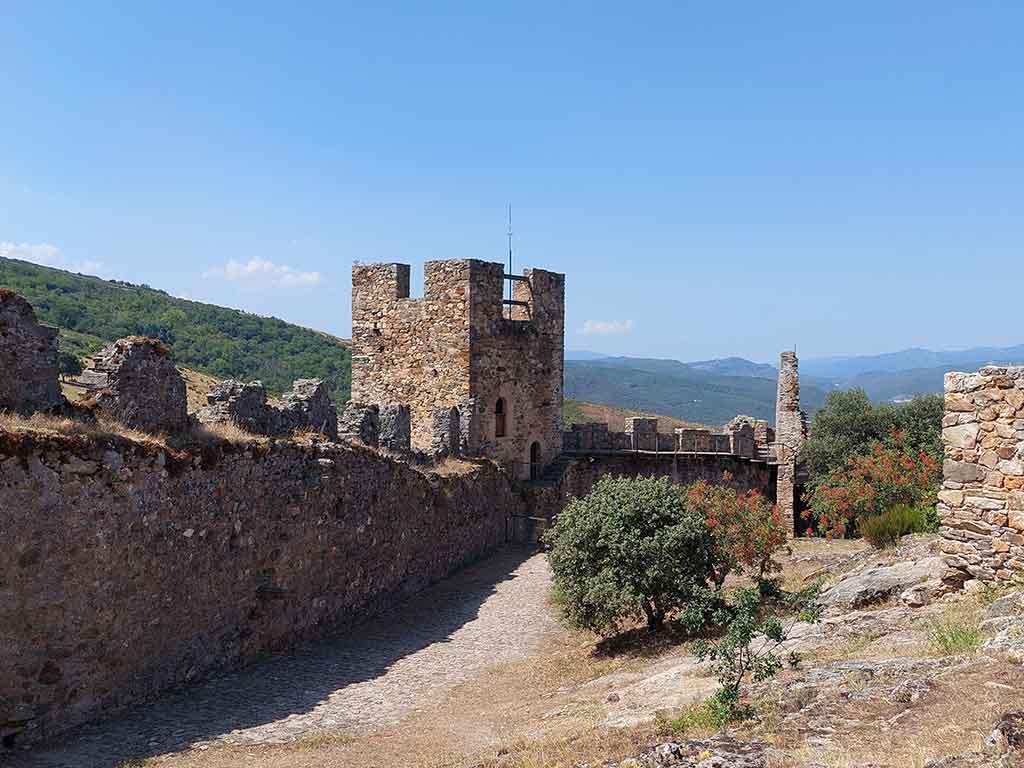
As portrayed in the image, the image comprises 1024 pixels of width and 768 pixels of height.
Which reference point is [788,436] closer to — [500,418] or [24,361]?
[500,418]

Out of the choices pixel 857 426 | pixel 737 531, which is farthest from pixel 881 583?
pixel 857 426

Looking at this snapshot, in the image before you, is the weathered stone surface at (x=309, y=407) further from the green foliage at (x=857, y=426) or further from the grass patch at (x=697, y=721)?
the green foliage at (x=857, y=426)

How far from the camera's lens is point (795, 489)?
25.4 m

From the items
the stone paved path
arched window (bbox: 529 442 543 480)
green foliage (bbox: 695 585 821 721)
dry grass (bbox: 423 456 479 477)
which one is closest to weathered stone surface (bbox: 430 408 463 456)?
dry grass (bbox: 423 456 479 477)

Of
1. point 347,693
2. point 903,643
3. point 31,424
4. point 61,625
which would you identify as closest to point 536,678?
point 347,693

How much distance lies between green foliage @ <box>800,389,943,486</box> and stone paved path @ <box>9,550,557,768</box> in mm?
10739

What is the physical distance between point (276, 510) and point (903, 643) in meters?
7.73

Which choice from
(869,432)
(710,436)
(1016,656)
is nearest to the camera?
(1016,656)

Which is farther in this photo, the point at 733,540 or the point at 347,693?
Answer: the point at 733,540

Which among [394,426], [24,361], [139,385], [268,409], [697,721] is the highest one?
[24,361]

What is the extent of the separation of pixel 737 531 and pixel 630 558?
2.06 metres

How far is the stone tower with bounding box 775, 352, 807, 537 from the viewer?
2522 centimetres

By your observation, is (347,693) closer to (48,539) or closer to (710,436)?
(48,539)

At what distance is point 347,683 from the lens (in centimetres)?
1108
